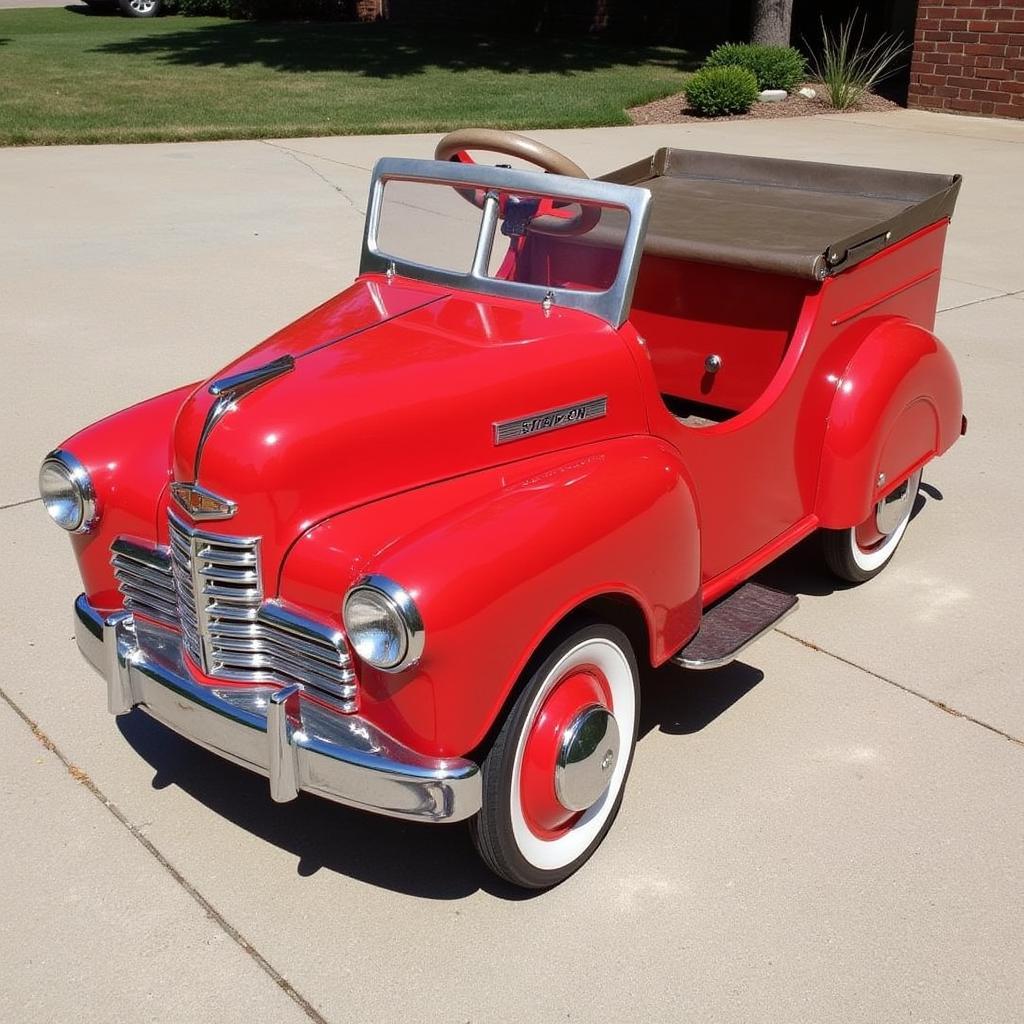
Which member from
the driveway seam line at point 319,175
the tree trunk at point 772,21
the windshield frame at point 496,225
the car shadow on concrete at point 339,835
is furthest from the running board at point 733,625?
the tree trunk at point 772,21

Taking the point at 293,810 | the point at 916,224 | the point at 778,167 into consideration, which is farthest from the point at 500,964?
the point at 778,167

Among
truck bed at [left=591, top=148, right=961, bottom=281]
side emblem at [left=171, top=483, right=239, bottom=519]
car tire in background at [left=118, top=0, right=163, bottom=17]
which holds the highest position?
car tire in background at [left=118, top=0, right=163, bottom=17]

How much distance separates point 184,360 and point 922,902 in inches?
174

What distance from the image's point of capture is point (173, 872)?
→ 281 cm

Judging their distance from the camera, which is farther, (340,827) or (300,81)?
(300,81)

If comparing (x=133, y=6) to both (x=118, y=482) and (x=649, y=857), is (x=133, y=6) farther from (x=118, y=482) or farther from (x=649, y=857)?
(x=649, y=857)

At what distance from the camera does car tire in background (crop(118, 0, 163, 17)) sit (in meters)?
24.5

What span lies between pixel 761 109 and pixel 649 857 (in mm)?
12363

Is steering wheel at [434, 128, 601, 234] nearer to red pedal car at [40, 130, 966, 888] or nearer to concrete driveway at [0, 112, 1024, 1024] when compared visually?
red pedal car at [40, 130, 966, 888]

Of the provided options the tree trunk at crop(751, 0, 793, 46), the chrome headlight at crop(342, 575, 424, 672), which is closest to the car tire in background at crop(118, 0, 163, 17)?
the tree trunk at crop(751, 0, 793, 46)

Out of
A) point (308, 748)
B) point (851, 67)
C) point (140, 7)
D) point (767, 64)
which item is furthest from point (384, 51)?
point (308, 748)

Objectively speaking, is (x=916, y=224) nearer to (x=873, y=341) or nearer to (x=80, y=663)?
(x=873, y=341)

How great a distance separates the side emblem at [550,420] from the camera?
279cm

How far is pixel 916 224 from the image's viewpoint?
3.88 meters
